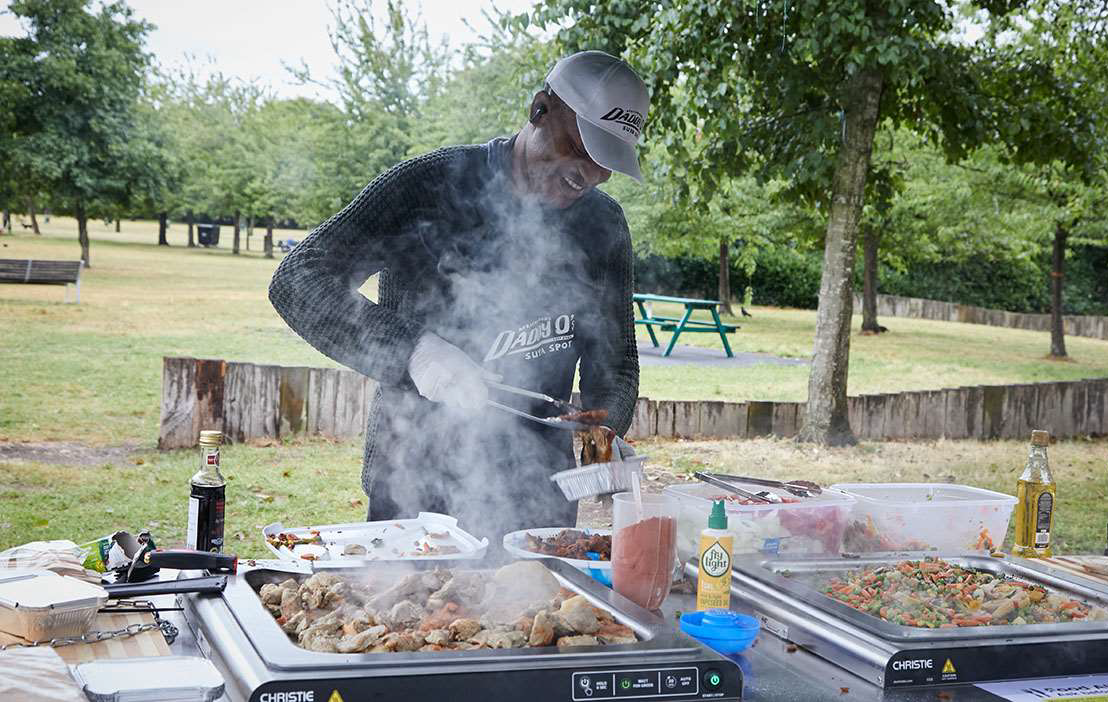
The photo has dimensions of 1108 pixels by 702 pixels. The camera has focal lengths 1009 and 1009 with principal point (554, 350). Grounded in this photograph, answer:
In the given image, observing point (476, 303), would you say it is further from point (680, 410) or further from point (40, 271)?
point (40, 271)

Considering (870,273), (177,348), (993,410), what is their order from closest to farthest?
(993,410)
(177,348)
(870,273)

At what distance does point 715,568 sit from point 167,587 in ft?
2.84

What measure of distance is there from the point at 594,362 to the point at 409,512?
0.59 meters

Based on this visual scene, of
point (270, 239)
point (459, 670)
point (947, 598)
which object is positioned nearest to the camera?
point (459, 670)

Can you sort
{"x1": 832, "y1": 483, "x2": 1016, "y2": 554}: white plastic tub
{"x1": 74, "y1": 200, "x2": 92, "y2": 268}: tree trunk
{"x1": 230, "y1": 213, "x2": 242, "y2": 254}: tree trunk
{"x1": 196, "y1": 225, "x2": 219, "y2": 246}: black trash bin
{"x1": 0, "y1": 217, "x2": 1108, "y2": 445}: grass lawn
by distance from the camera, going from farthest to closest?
{"x1": 196, "y1": 225, "x2": 219, "y2": 246}: black trash bin < {"x1": 230, "y1": 213, "x2": 242, "y2": 254}: tree trunk < {"x1": 74, "y1": 200, "x2": 92, "y2": 268}: tree trunk < {"x1": 0, "y1": 217, "x2": 1108, "y2": 445}: grass lawn < {"x1": 832, "y1": 483, "x2": 1016, "y2": 554}: white plastic tub

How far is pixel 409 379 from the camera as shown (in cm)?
209

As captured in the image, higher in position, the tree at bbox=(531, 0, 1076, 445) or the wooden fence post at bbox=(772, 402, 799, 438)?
the tree at bbox=(531, 0, 1076, 445)

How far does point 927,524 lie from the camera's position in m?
2.22

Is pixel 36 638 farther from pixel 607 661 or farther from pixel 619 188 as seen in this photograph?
pixel 619 188

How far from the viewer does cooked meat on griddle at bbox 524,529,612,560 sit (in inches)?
76.9

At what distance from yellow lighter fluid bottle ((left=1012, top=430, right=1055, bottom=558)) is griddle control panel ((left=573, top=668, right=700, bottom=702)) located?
137cm

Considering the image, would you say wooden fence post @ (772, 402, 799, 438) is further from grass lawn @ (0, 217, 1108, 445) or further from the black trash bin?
the black trash bin

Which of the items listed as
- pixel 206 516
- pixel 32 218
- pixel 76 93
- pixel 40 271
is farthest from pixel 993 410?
pixel 32 218

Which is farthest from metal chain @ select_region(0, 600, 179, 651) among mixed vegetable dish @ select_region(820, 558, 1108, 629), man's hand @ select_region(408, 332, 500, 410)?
mixed vegetable dish @ select_region(820, 558, 1108, 629)
